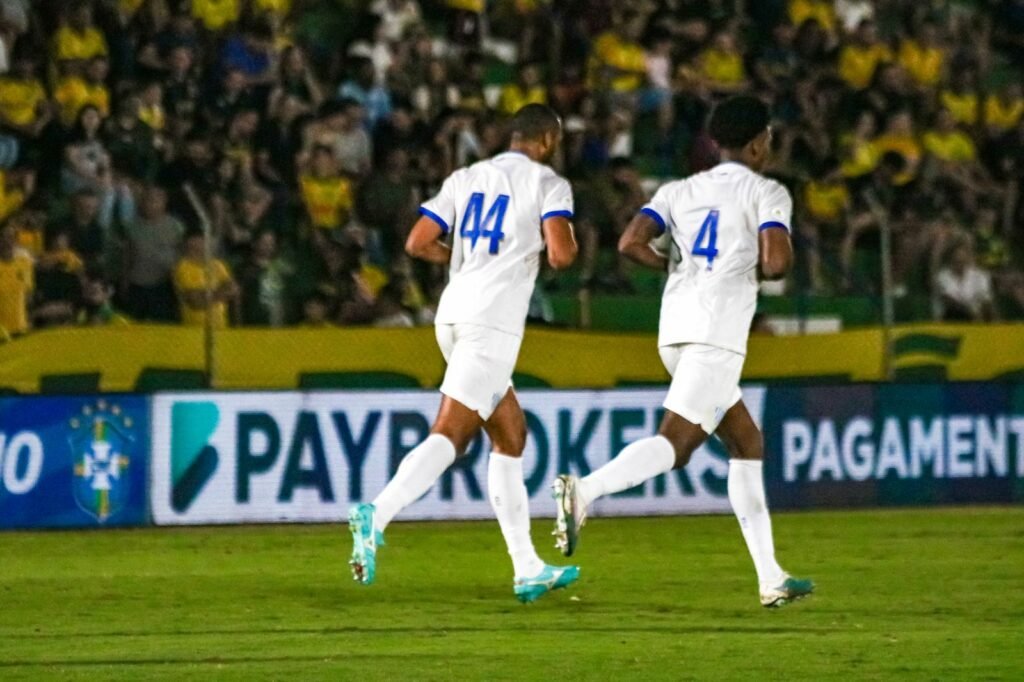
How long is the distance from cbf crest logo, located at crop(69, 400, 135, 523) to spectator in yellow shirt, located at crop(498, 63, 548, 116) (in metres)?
5.55

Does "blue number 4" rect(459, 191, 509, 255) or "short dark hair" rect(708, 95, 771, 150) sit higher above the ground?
"short dark hair" rect(708, 95, 771, 150)

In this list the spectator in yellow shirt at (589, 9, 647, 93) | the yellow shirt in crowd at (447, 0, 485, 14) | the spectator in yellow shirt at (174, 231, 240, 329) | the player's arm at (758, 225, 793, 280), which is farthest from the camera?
the spectator in yellow shirt at (589, 9, 647, 93)

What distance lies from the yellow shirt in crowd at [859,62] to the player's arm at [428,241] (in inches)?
446

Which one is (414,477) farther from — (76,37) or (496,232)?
(76,37)

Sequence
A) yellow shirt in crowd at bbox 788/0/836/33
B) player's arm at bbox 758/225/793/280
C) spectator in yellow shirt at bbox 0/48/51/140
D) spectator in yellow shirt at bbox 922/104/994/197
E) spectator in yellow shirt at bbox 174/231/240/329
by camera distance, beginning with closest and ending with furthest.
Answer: player's arm at bbox 758/225/793/280
spectator in yellow shirt at bbox 174/231/240/329
spectator in yellow shirt at bbox 0/48/51/140
spectator in yellow shirt at bbox 922/104/994/197
yellow shirt in crowd at bbox 788/0/836/33

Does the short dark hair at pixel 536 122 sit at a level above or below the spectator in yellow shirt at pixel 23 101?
below

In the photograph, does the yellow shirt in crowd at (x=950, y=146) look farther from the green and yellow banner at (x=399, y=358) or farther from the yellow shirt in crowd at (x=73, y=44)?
the yellow shirt in crowd at (x=73, y=44)

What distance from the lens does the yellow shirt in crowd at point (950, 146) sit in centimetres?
1884

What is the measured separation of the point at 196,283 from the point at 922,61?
29.4ft

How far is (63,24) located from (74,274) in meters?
3.39

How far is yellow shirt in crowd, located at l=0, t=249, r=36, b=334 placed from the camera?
13562mm

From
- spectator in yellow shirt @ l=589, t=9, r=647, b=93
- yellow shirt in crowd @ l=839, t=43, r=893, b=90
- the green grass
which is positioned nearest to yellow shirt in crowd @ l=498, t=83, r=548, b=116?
spectator in yellow shirt @ l=589, t=9, r=647, b=93

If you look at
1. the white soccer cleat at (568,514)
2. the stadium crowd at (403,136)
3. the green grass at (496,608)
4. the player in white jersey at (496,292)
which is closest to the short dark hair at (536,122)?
the player in white jersey at (496,292)

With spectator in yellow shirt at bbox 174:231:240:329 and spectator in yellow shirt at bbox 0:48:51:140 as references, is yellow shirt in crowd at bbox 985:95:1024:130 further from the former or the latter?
spectator in yellow shirt at bbox 0:48:51:140
